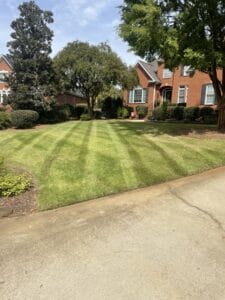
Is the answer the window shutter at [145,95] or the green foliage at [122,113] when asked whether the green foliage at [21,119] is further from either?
the window shutter at [145,95]

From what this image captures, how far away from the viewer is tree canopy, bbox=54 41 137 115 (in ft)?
90.4

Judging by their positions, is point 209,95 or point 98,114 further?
point 98,114

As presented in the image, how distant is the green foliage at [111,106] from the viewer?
32.5 m

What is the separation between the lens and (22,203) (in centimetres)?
638

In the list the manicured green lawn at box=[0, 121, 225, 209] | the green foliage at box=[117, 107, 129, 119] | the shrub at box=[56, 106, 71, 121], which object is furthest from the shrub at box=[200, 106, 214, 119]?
the manicured green lawn at box=[0, 121, 225, 209]

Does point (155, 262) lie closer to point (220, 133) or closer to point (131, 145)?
point (131, 145)

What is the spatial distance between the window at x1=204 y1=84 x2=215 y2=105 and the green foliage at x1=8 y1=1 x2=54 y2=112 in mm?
13264

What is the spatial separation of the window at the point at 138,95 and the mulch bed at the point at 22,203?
28.4 metres

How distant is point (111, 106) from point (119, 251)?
28881 mm

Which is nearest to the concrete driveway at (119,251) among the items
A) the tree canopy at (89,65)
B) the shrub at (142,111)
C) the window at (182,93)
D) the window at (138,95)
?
the tree canopy at (89,65)

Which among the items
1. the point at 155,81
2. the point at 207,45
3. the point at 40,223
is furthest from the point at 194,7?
the point at 155,81

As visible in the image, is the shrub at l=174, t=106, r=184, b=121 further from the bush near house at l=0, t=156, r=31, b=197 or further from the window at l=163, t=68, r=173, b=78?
the bush near house at l=0, t=156, r=31, b=197

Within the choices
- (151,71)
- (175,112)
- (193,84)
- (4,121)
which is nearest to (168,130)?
(4,121)

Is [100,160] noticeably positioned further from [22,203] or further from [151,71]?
[151,71]
